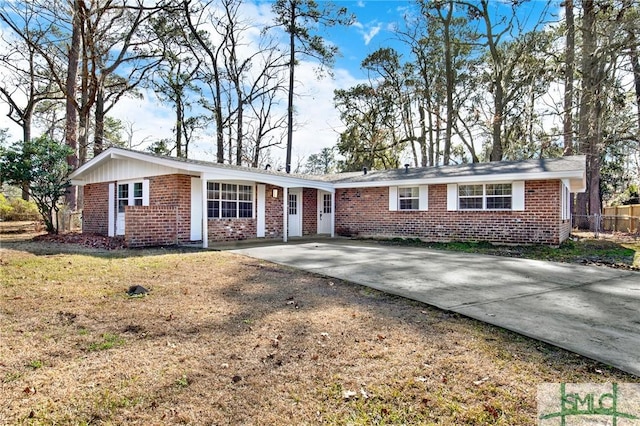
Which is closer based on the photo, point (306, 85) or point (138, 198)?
point (138, 198)

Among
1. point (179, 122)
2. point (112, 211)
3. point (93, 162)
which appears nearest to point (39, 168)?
point (93, 162)

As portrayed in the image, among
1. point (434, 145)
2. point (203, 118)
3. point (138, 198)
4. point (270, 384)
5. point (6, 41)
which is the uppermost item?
point (6, 41)

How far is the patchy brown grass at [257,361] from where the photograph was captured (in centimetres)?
254

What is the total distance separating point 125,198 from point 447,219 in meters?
11.5

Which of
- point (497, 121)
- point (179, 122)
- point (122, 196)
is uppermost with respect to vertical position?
point (179, 122)

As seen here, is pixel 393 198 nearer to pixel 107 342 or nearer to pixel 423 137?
pixel 107 342

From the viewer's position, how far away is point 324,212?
55.5 ft

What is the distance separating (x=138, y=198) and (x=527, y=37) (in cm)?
2042

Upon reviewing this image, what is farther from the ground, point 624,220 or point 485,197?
point 485,197

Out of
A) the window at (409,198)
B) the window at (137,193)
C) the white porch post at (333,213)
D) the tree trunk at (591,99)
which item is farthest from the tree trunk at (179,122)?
the tree trunk at (591,99)

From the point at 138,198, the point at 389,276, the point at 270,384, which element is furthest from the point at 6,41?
the point at 270,384

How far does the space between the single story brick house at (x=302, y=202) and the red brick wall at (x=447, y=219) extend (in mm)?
31

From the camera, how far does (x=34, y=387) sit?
2.78 m

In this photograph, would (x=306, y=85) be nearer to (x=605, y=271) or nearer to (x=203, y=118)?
(x=203, y=118)
